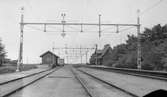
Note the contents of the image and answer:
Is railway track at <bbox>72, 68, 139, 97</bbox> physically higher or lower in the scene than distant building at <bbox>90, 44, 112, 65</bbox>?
lower

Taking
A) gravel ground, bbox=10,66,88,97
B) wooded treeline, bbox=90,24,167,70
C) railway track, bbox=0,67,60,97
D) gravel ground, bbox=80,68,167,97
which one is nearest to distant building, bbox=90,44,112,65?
wooded treeline, bbox=90,24,167,70

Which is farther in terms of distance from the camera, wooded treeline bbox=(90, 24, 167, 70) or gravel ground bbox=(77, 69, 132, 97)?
wooded treeline bbox=(90, 24, 167, 70)

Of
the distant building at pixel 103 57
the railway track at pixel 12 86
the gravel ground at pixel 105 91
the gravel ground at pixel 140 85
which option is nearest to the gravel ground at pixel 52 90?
the railway track at pixel 12 86

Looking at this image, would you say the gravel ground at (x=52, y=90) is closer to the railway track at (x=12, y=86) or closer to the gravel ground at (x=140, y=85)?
the railway track at (x=12, y=86)

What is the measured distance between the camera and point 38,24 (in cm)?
3519

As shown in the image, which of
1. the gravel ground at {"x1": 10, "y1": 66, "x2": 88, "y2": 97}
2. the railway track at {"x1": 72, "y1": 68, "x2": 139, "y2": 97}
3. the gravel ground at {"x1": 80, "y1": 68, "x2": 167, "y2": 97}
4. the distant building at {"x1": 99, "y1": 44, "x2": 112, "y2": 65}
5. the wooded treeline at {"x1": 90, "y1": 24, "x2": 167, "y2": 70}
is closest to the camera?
the gravel ground at {"x1": 10, "y1": 66, "x2": 88, "y2": 97}

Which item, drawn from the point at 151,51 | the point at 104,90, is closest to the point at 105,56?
the point at 151,51

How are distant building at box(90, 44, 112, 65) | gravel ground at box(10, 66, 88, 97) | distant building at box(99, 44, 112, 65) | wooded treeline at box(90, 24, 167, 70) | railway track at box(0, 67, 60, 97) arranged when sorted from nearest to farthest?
gravel ground at box(10, 66, 88, 97) → railway track at box(0, 67, 60, 97) → wooded treeline at box(90, 24, 167, 70) → distant building at box(99, 44, 112, 65) → distant building at box(90, 44, 112, 65)

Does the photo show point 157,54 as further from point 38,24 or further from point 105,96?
point 105,96

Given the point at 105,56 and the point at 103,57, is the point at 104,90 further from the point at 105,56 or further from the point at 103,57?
the point at 103,57

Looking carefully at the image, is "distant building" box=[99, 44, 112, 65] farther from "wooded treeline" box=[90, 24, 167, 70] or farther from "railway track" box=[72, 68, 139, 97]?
"railway track" box=[72, 68, 139, 97]

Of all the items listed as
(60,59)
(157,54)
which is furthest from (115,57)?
(60,59)

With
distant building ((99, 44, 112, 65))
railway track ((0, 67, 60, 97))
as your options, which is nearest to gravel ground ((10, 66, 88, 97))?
railway track ((0, 67, 60, 97))

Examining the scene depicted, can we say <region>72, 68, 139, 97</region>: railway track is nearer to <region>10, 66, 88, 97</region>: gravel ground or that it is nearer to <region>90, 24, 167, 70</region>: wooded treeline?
<region>10, 66, 88, 97</region>: gravel ground
